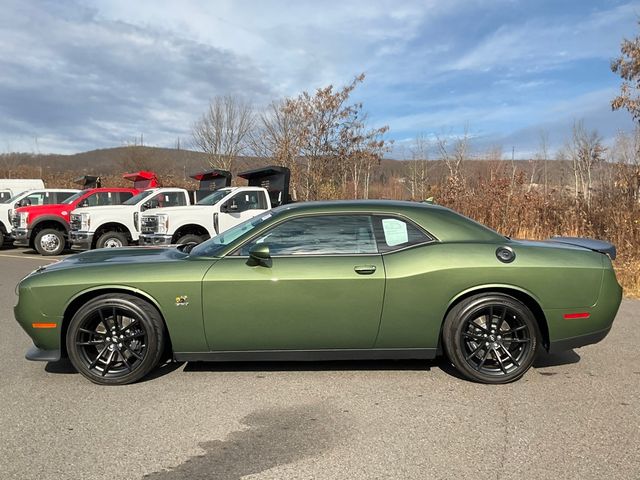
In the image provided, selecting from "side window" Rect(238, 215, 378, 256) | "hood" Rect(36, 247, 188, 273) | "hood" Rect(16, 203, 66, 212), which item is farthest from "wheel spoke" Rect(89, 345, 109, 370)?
"hood" Rect(16, 203, 66, 212)

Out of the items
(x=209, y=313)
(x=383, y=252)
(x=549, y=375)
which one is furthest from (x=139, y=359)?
(x=549, y=375)

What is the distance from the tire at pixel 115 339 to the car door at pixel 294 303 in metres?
0.47

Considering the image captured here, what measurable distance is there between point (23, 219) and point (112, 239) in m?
3.37

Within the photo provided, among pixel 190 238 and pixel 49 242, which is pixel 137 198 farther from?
pixel 190 238

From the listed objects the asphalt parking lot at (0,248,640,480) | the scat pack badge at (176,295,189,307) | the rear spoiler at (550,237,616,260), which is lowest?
the asphalt parking lot at (0,248,640,480)

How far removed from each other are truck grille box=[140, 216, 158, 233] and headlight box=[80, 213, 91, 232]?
5.96 ft

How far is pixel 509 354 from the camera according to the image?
13.5 ft

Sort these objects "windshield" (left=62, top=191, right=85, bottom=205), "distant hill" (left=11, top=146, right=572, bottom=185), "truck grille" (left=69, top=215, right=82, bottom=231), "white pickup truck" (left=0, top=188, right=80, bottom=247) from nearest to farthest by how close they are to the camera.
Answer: "truck grille" (left=69, top=215, right=82, bottom=231) < "windshield" (left=62, top=191, right=85, bottom=205) < "white pickup truck" (left=0, top=188, right=80, bottom=247) < "distant hill" (left=11, top=146, right=572, bottom=185)

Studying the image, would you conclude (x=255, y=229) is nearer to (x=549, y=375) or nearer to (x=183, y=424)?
(x=183, y=424)

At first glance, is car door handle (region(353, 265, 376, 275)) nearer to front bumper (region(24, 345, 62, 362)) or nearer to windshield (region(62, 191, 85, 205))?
front bumper (region(24, 345, 62, 362))

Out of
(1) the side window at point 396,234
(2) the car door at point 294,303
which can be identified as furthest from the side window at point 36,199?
(1) the side window at point 396,234

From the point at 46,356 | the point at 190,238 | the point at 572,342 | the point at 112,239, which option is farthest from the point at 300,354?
the point at 112,239

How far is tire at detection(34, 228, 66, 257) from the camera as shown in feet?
46.9

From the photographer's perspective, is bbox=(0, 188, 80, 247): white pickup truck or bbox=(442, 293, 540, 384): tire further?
bbox=(0, 188, 80, 247): white pickup truck
